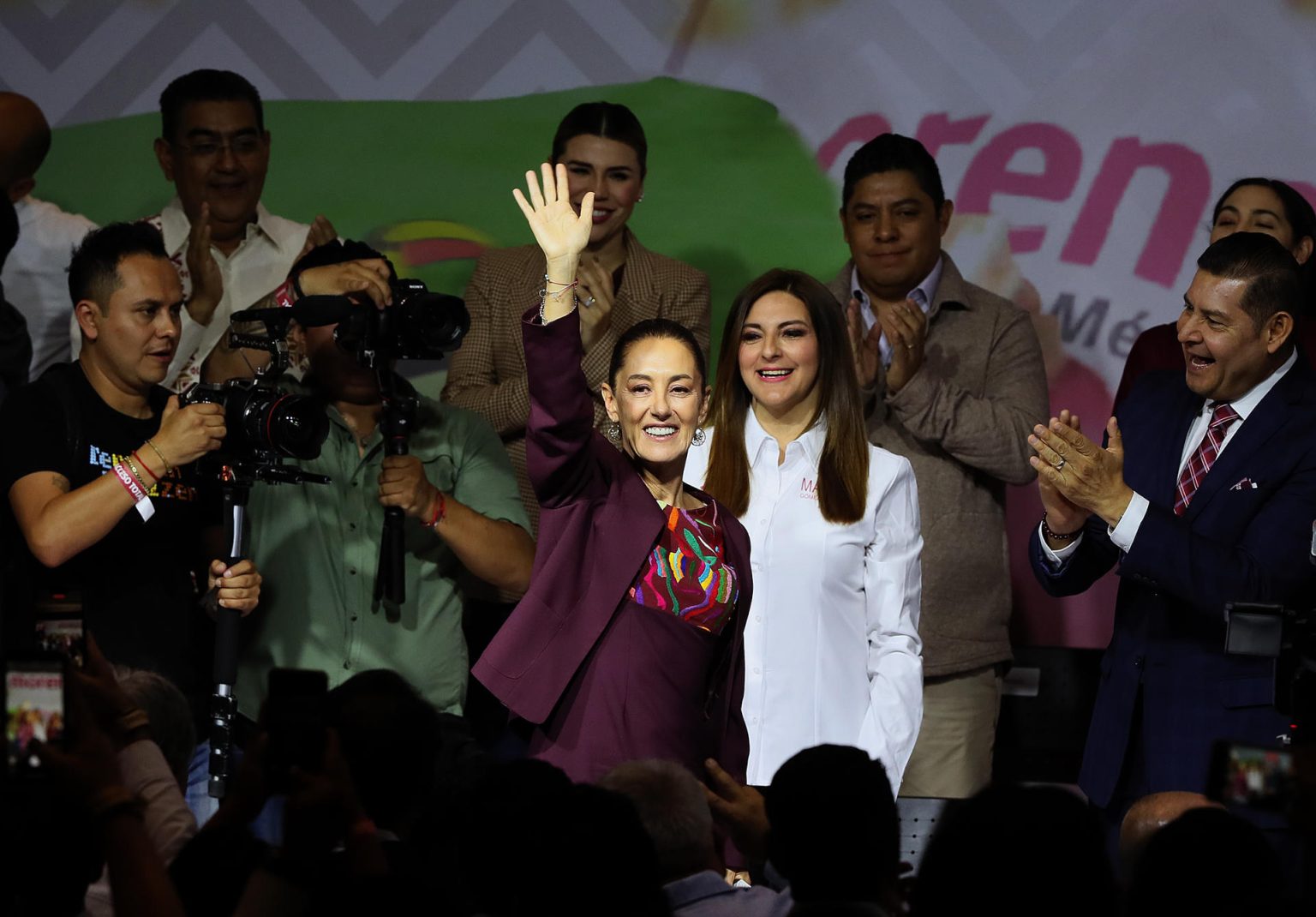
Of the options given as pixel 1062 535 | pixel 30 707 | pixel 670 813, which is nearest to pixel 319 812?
pixel 30 707

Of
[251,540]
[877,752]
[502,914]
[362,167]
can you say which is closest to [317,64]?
[362,167]

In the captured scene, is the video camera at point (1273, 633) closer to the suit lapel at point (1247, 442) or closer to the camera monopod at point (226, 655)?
the suit lapel at point (1247, 442)

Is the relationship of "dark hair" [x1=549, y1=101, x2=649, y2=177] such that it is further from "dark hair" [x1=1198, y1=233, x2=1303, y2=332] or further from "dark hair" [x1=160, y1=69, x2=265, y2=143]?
"dark hair" [x1=1198, y1=233, x2=1303, y2=332]

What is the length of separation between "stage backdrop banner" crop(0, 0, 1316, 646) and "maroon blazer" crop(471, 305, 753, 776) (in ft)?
7.51

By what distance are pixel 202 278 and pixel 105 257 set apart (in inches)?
33.8

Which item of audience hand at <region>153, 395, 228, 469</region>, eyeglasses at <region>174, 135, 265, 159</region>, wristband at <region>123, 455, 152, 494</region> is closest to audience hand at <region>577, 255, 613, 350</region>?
audience hand at <region>153, 395, 228, 469</region>

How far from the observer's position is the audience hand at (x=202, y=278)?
482 centimetres

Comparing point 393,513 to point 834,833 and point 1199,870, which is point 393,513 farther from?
point 1199,870

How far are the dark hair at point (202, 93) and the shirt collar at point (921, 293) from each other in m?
1.80

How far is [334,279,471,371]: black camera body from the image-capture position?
3.80 meters

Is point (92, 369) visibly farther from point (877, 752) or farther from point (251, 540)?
point (877, 752)

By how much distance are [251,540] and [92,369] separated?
501mm

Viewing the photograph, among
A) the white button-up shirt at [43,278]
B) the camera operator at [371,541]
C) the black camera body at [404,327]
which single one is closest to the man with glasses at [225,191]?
the white button-up shirt at [43,278]

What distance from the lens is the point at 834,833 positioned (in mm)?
2281
